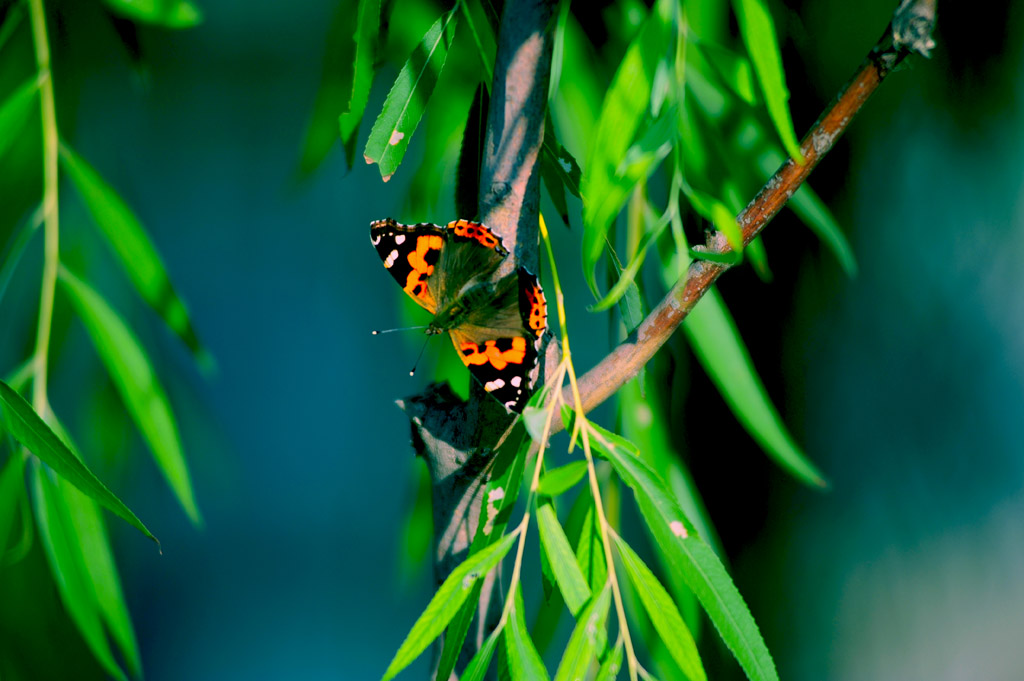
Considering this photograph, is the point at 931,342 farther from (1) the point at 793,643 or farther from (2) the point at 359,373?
(2) the point at 359,373

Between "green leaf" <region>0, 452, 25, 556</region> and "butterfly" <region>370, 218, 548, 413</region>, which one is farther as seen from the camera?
"green leaf" <region>0, 452, 25, 556</region>

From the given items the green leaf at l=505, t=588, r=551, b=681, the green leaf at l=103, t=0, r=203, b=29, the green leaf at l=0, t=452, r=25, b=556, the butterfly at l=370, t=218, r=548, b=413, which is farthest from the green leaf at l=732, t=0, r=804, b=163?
the green leaf at l=0, t=452, r=25, b=556

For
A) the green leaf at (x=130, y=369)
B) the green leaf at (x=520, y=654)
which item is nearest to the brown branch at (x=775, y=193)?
the green leaf at (x=520, y=654)

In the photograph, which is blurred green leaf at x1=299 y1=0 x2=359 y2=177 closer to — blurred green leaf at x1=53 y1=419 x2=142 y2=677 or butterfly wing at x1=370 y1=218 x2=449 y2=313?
butterfly wing at x1=370 y1=218 x2=449 y2=313

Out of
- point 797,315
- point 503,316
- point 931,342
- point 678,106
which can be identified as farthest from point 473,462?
point 931,342

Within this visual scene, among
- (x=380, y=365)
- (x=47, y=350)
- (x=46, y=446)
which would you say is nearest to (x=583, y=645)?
(x=46, y=446)

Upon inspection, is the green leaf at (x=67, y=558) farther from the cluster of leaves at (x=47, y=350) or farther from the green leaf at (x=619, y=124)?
the green leaf at (x=619, y=124)
